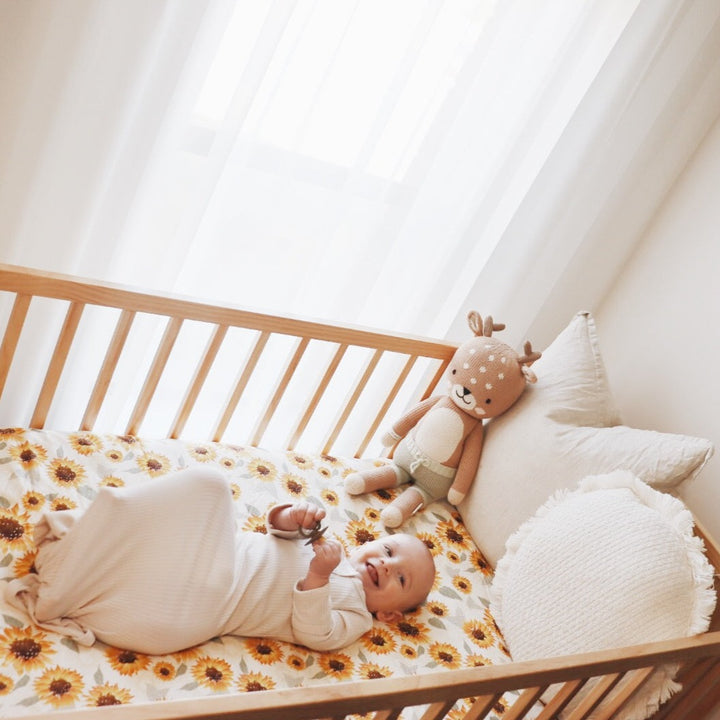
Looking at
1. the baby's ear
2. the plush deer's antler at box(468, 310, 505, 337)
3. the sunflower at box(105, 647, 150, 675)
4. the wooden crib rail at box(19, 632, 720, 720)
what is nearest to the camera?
the wooden crib rail at box(19, 632, 720, 720)

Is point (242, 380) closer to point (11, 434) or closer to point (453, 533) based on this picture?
point (11, 434)

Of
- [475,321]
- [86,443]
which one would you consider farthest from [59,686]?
[475,321]

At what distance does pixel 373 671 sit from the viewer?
1.35 meters

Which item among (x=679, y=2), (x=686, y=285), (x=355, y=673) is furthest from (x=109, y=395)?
(x=679, y=2)

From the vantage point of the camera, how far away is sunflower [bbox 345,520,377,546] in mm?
1618

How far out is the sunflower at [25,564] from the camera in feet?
3.94

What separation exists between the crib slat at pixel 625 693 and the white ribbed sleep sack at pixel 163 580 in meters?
0.48

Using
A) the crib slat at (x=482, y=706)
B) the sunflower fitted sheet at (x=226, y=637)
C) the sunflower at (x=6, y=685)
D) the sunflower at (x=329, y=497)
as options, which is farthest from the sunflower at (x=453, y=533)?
the sunflower at (x=6, y=685)

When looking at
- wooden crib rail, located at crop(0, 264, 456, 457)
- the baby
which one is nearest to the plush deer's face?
wooden crib rail, located at crop(0, 264, 456, 457)

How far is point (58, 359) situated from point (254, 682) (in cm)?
70

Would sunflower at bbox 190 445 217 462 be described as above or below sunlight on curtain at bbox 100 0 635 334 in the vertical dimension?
below

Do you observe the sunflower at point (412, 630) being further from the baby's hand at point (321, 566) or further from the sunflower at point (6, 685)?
the sunflower at point (6, 685)

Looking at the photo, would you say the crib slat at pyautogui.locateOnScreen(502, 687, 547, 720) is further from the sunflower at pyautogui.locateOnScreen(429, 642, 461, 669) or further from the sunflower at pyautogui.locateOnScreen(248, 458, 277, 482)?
the sunflower at pyautogui.locateOnScreen(248, 458, 277, 482)

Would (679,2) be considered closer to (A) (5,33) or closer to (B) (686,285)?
(B) (686,285)
